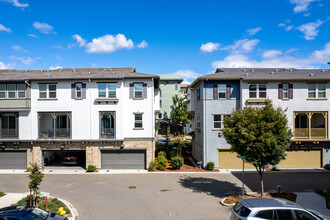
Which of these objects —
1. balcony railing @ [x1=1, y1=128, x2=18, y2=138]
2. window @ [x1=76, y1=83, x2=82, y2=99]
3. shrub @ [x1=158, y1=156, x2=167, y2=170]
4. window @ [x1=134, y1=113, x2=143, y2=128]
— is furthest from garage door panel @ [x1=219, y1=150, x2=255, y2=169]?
balcony railing @ [x1=1, y1=128, x2=18, y2=138]

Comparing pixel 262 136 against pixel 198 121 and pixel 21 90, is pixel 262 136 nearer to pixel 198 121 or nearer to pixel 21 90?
pixel 198 121

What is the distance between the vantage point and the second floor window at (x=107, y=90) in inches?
845

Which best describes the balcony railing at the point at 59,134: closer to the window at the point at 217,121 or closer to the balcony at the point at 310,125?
the window at the point at 217,121

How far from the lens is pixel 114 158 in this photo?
21906 millimetres

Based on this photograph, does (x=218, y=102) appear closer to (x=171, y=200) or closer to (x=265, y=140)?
(x=265, y=140)

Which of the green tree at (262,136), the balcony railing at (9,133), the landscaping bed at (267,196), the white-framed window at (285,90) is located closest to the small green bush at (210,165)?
the landscaping bed at (267,196)

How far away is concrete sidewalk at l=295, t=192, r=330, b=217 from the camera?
39.4 ft

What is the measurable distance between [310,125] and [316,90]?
3.50 m

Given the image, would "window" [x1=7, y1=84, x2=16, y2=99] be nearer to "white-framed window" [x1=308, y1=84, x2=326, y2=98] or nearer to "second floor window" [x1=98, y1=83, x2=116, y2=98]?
"second floor window" [x1=98, y1=83, x2=116, y2=98]

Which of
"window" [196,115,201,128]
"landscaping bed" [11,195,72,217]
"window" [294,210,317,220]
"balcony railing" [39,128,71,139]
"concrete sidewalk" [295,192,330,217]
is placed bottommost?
"concrete sidewalk" [295,192,330,217]

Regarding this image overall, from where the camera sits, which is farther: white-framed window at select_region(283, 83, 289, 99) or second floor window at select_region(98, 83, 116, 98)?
white-framed window at select_region(283, 83, 289, 99)

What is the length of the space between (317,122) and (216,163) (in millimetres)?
12388

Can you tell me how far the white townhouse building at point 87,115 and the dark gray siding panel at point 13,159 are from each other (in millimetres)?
389

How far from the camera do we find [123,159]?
71.9 ft
